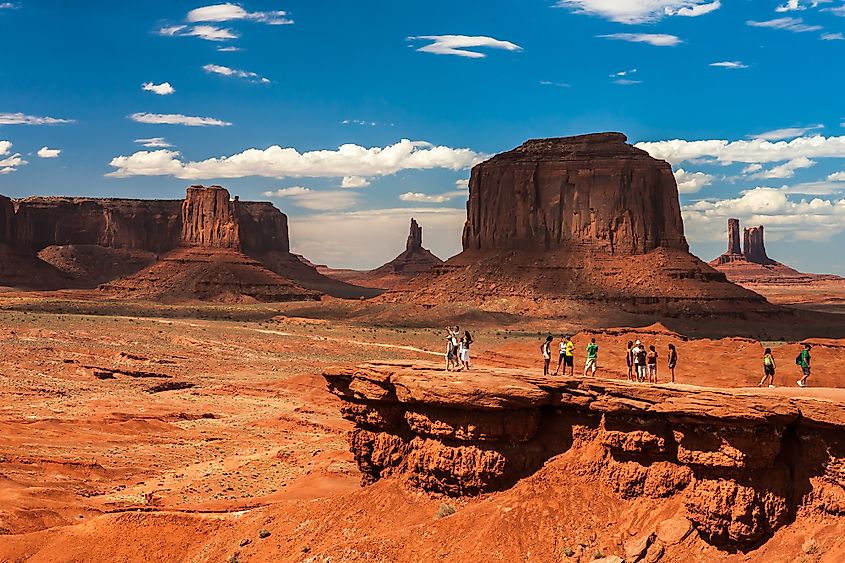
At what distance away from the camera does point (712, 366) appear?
1428 inches

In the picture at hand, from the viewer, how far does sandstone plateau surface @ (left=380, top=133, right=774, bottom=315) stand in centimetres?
9406

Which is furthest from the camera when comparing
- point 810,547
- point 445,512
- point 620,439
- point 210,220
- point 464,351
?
point 210,220

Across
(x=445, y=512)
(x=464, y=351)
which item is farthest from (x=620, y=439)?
(x=464, y=351)

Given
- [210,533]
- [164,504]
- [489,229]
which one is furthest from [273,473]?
[489,229]

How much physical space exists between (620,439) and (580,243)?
8850 cm

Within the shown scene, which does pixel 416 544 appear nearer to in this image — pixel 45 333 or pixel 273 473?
pixel 273 473

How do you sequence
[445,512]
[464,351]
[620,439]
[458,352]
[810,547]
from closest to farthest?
[810,547], [620,439], [445,512], [464,351], [458,352]

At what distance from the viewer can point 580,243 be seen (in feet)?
332

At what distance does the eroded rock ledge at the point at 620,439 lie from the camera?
12.7 m

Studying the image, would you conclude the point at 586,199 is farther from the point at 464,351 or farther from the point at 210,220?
the point at 464,351

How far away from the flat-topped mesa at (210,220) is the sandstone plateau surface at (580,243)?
45.4m

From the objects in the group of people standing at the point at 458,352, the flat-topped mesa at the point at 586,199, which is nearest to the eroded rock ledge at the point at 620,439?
the group of people standing at the point at 458,352

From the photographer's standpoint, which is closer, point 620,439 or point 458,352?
point 620,439

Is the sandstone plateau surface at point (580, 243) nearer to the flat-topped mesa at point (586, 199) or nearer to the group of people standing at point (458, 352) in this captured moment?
the flat-topped mesa at point (586, 199)
